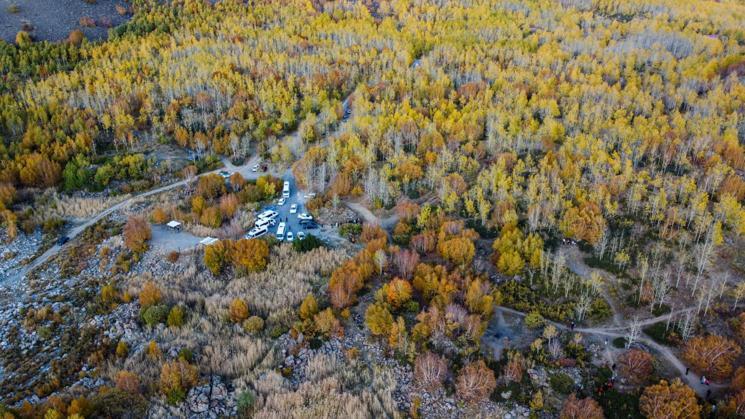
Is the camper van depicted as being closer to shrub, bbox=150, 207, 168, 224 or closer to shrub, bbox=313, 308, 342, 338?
shrub, bbox=150, 207, 168, 224

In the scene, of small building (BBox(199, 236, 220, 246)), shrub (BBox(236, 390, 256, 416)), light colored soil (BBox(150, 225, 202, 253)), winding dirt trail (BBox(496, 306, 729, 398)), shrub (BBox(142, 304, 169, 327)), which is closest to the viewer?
shrub (BBox(236, 390, 256, 416))

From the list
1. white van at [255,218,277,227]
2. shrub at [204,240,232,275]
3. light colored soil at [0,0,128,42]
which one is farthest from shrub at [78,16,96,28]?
shrub at [204,240,232,275]

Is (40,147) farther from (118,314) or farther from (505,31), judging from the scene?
(505,31)

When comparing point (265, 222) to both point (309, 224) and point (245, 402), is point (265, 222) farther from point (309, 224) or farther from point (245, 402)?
point (245, 402)

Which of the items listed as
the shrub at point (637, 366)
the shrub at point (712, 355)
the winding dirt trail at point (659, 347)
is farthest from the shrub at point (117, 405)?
the shrub at point (712, 355)

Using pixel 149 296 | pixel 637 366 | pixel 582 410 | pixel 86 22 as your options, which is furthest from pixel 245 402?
pixel 86 22

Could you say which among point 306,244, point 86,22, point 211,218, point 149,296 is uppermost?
point 86,22

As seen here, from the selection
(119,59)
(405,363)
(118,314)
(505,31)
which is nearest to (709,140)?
(405,363)
